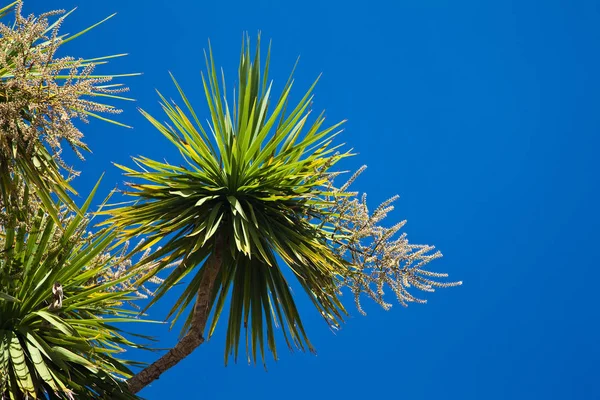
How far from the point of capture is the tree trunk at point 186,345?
433cm

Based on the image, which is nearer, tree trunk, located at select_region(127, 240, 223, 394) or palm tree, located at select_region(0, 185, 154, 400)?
palm tree, located at select_region(0, 185, 154, 400)

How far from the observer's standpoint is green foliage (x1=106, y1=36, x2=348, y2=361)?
4.47 meters

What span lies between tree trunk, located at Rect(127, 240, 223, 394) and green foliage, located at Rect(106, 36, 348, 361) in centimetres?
12

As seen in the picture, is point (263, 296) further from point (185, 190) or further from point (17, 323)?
point (17, 323)

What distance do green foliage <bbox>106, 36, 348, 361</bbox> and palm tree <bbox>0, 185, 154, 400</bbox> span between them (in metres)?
0.27

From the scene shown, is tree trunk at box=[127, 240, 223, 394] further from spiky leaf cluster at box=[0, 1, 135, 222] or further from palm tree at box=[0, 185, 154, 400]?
spiky leaf cluster at box=[0, 1, 135, 222]

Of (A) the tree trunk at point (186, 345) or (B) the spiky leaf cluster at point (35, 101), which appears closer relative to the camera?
(B) the spiky leaf cluster at point (35, 101)

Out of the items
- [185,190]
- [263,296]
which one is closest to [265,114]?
[185,190]

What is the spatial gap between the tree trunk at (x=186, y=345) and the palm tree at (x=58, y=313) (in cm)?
9

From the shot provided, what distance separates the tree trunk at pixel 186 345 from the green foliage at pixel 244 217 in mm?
124

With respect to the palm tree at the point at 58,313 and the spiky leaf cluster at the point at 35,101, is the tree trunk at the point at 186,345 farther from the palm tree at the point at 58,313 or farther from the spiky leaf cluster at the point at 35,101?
the spiky leaf cluster at the point at 35,101

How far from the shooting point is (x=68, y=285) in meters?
4.39

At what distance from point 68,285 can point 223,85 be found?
1570mm

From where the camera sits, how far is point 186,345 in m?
4.35
